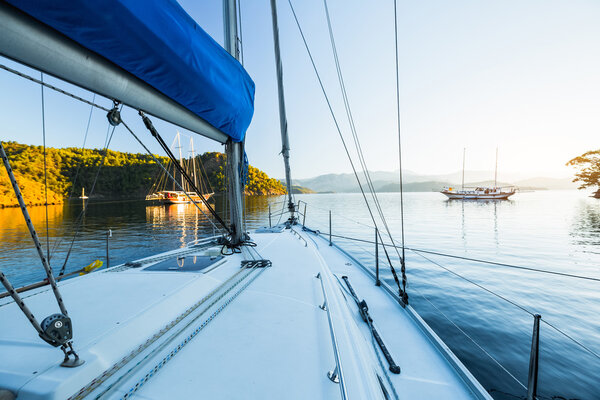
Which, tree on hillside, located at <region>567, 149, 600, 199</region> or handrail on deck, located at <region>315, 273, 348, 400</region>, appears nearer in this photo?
handrail on deck, located at <region>315, 273, 348, 400</region>

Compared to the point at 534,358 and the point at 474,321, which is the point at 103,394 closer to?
the point at 534,358

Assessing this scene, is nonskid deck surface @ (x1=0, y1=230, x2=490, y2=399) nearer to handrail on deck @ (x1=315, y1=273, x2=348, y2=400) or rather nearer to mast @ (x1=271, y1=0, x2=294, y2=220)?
handrail on deck @ (x1=315, y1=273, x2=348, y2=400)

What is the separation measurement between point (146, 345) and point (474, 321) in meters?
5.15

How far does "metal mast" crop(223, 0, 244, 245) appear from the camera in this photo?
331 centimetres

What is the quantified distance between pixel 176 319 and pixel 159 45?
5.47 ft

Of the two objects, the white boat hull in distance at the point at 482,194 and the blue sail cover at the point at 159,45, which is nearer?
the blue sail cover at the point at 159,45

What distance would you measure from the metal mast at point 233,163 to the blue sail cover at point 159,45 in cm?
104

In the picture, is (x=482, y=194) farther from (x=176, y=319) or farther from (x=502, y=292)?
(x=176, y=319)

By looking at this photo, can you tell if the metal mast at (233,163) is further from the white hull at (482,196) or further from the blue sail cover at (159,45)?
the white hull at (482,196)

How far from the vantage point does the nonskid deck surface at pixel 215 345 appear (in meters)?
0.97

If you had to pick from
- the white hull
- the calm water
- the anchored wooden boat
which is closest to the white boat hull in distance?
the white hull

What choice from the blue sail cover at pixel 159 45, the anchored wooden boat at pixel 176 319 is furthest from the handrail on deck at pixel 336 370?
the blue sail cover at pixel 159 45

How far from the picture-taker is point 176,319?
4.75ft

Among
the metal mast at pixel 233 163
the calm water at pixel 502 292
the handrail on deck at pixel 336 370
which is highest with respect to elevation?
the metal mast at pixel 233 163
